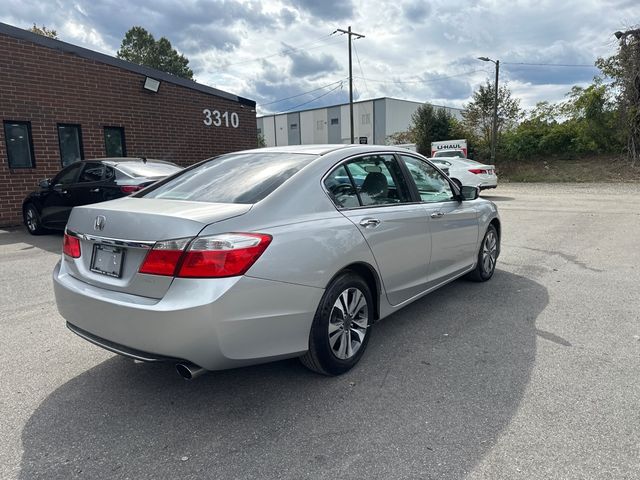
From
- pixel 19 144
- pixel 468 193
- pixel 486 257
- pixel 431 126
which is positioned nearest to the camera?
pixel 468 193

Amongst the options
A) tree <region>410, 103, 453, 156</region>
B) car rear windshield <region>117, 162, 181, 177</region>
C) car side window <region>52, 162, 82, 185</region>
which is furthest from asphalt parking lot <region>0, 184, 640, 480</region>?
tree <region>410, 103, 453, 156</region>

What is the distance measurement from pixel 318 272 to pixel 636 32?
85.4 feet

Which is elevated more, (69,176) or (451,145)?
(451,145)

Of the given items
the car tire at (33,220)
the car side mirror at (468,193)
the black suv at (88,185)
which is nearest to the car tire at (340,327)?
the car side mirror at (468,193)

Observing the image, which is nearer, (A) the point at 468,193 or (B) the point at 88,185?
(A) the point at 468,193

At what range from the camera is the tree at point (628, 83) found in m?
22.2

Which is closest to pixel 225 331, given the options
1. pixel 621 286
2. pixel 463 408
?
pixel 463 408

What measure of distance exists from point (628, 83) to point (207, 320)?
26.1 metres

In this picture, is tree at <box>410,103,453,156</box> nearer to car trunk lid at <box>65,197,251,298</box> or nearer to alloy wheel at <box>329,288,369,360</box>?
alloy wheel at <box>329,288,369,360</box>

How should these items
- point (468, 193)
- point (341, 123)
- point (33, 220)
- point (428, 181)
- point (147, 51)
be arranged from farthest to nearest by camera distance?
1. point (341, 123)
2. point (147, 51)
3. point (33, 220)
4. point (468, 193)
5. point (428, 181)

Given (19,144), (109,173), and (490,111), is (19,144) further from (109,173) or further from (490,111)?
(490,111)

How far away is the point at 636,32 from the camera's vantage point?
72.7ft

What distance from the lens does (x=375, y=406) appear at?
9.59ft

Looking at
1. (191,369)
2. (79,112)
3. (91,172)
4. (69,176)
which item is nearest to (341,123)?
(79,112)
